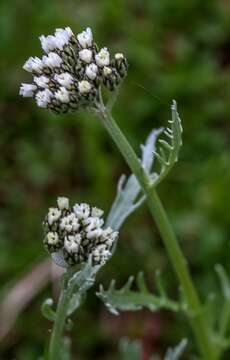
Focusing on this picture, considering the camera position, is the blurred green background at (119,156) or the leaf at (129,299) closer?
the leaf at (129,299)

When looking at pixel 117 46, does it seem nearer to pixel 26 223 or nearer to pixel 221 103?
pixel 221 103

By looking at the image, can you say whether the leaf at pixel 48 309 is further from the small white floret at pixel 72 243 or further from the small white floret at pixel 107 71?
the small white floret at pixel 107 71

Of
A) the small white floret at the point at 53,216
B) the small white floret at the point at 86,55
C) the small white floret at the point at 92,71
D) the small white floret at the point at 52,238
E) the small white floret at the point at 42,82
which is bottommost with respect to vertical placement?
the small white floret at the point at 52,238

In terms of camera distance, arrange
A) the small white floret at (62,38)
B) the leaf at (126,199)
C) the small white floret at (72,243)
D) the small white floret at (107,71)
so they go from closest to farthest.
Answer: the small white floret at (72,243), the small white floret at (107,71), the small white floret at (62,38), the leaf at (126,199)

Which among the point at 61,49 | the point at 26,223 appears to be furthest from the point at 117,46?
the point at 61,49

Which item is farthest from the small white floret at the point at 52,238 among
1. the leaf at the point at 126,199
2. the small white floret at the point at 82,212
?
the leaf at the point at 126,199

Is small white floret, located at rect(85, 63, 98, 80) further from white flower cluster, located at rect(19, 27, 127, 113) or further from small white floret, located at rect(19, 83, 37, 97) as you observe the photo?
small white floret, located at rect(19, 83, 37, 97)

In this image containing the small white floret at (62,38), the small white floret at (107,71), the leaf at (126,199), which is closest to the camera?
the small white floret at (107,71)
